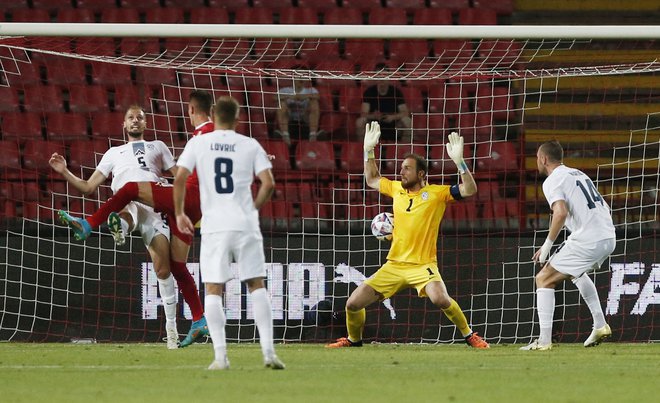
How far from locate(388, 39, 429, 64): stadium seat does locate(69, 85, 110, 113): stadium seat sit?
3719mm

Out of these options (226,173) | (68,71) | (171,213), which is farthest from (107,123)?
(226,173)

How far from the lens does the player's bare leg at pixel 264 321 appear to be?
7602 mm

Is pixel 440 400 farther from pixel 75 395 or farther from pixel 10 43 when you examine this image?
pixel 10 43

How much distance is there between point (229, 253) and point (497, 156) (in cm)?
739

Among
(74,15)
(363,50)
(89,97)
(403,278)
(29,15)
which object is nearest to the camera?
(403,278)

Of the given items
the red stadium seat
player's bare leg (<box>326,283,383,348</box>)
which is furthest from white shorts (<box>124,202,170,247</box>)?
the red stadium seat

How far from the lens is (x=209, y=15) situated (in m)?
16.7

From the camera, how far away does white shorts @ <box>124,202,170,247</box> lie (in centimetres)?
1025

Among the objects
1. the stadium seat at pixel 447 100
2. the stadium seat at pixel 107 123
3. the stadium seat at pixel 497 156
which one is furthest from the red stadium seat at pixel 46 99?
the stadium seat at pixel 497 156

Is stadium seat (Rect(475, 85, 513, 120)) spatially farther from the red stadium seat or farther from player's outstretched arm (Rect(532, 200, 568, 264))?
the red stadium seat

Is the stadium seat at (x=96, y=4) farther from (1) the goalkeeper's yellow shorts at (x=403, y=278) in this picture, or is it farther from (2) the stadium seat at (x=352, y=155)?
(1) the goalkeeper's yellow shorts at (x=403, y=278)

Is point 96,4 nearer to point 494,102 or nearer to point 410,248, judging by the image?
point 494,102

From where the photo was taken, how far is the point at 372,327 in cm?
1227

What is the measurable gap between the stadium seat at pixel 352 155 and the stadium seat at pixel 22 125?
3430 mm
